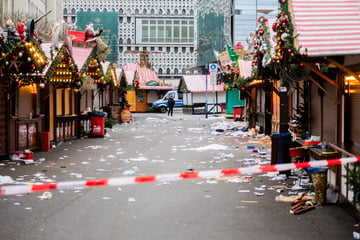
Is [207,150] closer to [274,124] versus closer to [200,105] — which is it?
[274,124]

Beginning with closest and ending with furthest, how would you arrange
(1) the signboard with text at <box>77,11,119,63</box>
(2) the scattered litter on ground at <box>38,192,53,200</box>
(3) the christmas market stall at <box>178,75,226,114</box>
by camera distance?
(2) the scattered litter on ground at <box>38,192,53,200</box>
(3) the christmas market stall at <box>178,75,226,114</box>
(1) the signboard with text at <box>77,11,119,63</box>

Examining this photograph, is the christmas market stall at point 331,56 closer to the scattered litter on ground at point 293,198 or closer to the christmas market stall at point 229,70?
the scattered litter on ground at point 293,198

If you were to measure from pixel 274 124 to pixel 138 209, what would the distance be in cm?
1456

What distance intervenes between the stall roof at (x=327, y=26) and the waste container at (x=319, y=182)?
2026 millimetres

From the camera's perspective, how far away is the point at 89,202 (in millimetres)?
8766

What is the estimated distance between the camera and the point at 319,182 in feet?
26.8

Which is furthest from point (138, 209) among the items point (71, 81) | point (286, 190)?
point (71, 81)

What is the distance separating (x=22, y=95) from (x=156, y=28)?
100058 millimetres

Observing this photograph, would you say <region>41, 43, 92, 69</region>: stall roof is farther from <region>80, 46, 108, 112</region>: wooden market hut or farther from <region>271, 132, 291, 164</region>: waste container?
<region>271, 132, 291, 164</region>: waste container

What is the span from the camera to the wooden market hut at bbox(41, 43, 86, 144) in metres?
17.3

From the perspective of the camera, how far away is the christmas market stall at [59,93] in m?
17.1

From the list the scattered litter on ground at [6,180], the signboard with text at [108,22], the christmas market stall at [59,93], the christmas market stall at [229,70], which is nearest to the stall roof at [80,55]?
the christmas market stall at [59,93]

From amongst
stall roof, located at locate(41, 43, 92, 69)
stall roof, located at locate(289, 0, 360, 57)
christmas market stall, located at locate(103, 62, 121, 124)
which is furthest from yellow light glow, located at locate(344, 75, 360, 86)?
christmas market stall, located at locate(103, 62, 121, 124)

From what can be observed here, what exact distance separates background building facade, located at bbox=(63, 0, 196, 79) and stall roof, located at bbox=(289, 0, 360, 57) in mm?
102765
